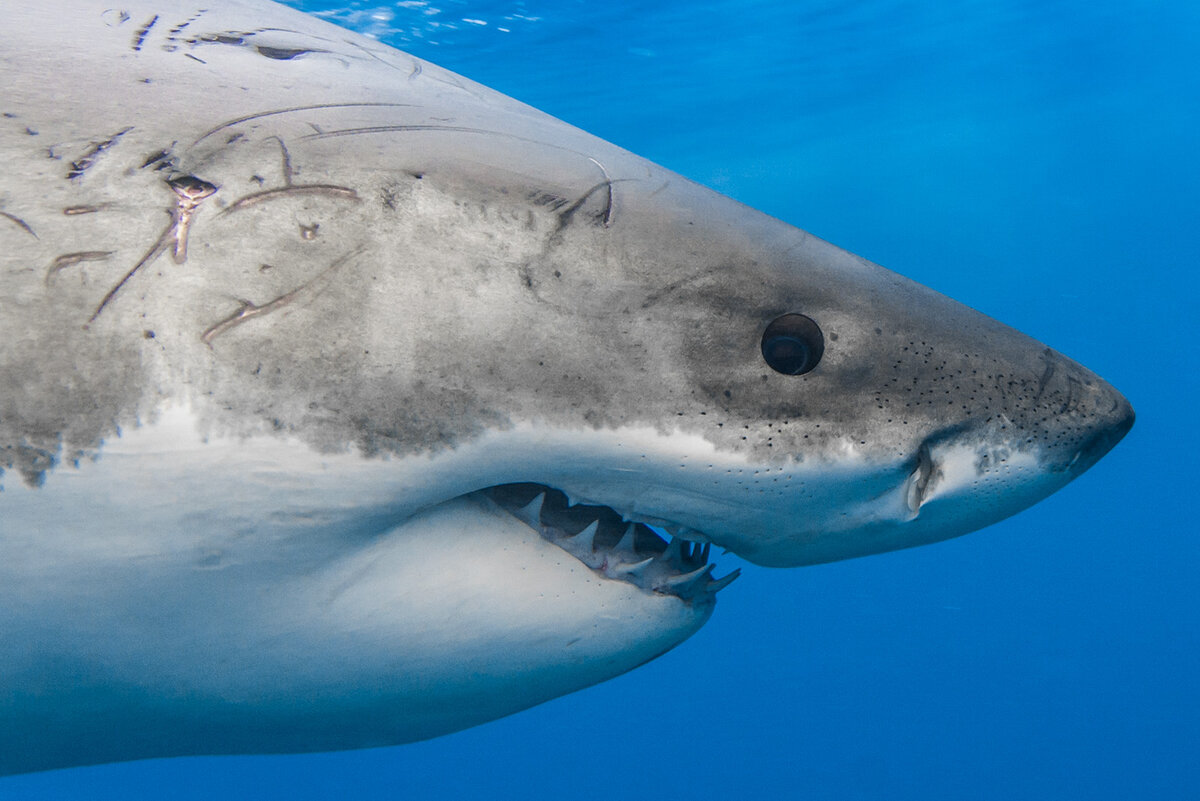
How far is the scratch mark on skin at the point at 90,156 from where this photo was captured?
1.13 metres

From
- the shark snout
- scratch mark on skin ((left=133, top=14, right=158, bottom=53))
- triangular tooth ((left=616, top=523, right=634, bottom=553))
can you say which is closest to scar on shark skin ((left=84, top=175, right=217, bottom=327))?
scratch mark on skin ((left=133, top=14, right=158, bottom=53))

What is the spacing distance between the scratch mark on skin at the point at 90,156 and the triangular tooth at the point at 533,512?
765mm

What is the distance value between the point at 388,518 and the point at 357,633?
25 centimetres

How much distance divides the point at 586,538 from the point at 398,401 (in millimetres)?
411

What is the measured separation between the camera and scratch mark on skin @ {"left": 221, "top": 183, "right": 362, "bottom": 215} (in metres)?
1.15

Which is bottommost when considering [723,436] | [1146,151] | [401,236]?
[723,436]

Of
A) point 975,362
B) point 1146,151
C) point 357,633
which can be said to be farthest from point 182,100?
point 1146,151

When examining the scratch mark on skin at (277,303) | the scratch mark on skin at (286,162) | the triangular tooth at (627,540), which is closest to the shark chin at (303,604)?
the triangular tooth at (627,540)

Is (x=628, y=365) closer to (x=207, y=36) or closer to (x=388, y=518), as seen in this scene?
(x=388, y=518)

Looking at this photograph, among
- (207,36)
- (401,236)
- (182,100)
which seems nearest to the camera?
(401,236)

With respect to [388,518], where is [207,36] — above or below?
above

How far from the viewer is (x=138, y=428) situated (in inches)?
41.5

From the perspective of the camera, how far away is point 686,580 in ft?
4.72

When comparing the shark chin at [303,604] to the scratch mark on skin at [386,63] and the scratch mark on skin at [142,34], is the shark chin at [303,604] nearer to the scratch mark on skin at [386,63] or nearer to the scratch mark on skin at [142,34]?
the scratch mark on skin at [142,34]
